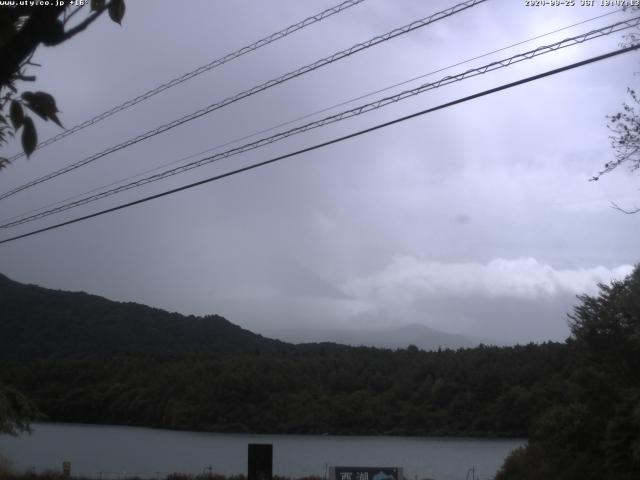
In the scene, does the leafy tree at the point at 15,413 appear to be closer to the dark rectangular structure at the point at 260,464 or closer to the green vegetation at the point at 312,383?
the dark rectangular structure at the point at 260,464

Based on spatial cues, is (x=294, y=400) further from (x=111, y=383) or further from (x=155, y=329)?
(x=155, y=329)

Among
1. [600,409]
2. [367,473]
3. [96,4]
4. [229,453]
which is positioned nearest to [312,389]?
[229,453]

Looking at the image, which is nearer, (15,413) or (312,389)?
(15,413)

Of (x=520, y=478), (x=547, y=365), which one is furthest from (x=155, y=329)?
(x=520, y=478)

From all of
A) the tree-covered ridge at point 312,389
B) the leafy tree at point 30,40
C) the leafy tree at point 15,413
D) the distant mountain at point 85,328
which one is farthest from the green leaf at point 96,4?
the distant mountain at point 85,328

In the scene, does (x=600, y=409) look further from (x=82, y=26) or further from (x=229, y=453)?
(x=229, y=453)

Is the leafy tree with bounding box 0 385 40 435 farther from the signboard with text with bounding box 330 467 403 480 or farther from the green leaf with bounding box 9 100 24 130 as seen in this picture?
the green leaf with bounding box 9 100 24 130
